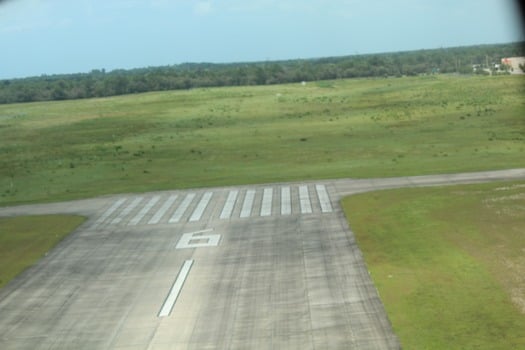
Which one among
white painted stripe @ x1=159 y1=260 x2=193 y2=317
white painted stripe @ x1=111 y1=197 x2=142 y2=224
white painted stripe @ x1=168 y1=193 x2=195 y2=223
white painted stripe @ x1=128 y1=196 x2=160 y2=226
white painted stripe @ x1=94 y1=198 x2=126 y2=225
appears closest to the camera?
white painted stripe @ x1=159 y1=260 x2=193 y2=317

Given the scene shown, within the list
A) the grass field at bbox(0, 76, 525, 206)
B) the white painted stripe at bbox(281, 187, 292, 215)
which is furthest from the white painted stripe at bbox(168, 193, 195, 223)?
the white painted stripe at bbox(281, 187, 292, 215)

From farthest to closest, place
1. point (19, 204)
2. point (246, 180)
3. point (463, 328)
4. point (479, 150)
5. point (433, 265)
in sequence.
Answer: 1. point (479, 150)
2. point (246, 180)
3. point (19, 204)
4. point (433, 265)
5. point (463, 328)

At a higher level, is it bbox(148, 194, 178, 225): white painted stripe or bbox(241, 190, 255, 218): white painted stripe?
bbox(148, 194, 178, 225): white painted stripe

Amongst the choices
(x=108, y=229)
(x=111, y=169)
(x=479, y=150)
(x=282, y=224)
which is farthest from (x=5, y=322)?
(x=479, y=150)

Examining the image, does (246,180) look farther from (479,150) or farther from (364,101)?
(364,101)

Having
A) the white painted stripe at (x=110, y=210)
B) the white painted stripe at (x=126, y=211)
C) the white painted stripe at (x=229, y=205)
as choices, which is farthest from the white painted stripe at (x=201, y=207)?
the white painted stripe at (x=110, y=210)

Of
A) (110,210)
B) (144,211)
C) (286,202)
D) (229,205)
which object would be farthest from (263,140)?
(144,211)

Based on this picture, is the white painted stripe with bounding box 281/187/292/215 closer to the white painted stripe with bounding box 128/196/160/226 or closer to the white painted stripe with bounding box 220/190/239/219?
the white painted stripe with bounding box 220/190/239/219
